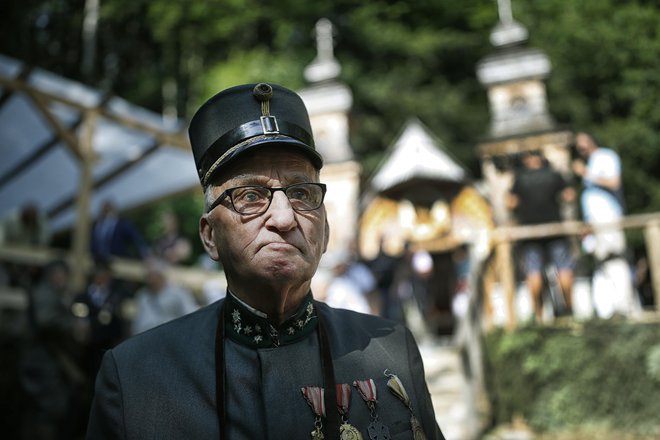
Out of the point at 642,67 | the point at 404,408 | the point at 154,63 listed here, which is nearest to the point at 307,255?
the point at 404,408

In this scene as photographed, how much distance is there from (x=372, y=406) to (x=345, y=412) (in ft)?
0.25

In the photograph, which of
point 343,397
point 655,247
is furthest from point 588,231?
point 343,397

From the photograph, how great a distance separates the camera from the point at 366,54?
25.3 metres

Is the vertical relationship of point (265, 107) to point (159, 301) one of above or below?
below

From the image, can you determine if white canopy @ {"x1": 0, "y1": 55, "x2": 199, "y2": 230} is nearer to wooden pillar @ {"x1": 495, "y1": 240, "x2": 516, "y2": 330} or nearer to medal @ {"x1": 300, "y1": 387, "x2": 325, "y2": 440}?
wooden pillar @ {"x1": 495, "y1": 240, "x2": 516, "y2": 330}

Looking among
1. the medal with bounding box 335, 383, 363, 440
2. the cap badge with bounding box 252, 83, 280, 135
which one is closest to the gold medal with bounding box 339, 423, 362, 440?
the medal with bounding box 335, 383, 363, 440

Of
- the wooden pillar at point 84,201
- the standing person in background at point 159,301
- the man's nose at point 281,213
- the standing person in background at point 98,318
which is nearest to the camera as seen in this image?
the man's nose at point 281,213

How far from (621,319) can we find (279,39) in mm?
21266

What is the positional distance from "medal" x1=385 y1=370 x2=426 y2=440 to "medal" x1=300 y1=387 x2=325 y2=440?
198 mm

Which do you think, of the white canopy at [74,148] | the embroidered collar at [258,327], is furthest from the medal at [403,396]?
the white canopy at [74,148]

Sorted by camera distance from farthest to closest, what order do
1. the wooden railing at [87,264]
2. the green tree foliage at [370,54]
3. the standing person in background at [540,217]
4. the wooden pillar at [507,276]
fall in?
1. the green tree foliage at [370,54]
2. the wooden pillar at [507,276]
3. the standing person in background at [540,217]
4. the wooden railing at [87,264]

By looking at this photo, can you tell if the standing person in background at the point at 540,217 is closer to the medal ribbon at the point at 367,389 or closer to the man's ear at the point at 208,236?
the medal ribbon at the point at 367,389

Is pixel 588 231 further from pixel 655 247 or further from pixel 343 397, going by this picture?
pixel 343 397

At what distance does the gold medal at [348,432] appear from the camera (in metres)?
1.59
